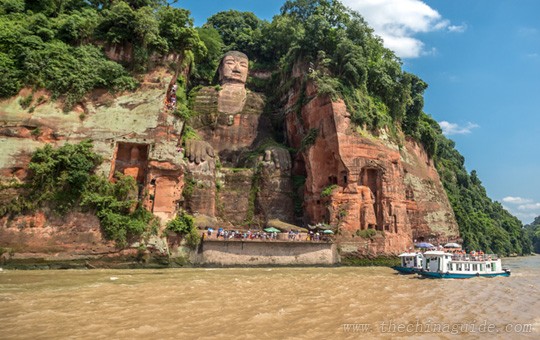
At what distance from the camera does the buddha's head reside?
41.1m

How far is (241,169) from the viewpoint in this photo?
3494cm

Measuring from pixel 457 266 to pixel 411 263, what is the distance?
Answer: 293 centimetres

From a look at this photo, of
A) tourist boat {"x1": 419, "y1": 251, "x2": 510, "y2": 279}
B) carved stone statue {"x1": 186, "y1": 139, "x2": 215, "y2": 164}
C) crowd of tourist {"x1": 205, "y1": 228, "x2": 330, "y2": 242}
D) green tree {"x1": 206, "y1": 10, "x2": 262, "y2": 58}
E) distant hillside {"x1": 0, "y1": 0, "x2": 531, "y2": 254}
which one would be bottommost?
tourist boat {"x1": 419, "y1": 251, "x2": 510, "y2": 279}

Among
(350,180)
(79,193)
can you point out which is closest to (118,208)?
(79,193)

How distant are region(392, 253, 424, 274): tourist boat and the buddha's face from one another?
83.5ft

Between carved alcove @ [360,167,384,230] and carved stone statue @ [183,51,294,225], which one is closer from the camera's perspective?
carved stone statue @ [183,51,294,225]

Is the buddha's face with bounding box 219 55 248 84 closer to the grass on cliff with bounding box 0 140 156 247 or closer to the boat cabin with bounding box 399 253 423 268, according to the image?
the grass on cliff with bounding box 0 140 156 247

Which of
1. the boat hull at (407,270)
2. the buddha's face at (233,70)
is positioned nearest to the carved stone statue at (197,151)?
the buddha's face at (233,70)

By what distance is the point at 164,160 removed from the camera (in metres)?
25.7

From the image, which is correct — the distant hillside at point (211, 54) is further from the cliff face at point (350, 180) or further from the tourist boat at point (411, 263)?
the tourist boat at point (411, 263)

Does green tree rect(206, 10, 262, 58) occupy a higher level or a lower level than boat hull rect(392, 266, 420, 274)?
A: higher

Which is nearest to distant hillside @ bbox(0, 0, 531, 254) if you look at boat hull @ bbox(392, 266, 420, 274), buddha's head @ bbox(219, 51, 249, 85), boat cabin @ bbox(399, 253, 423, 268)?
buddha's head @ bbox(219, 51, 249, 85)

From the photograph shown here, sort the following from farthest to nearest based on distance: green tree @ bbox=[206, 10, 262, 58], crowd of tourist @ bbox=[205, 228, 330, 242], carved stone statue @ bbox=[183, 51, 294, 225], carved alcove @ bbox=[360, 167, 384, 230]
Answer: green tree @ bbox=[206, 10, 262, 58] < carved alcove @ bbox=[360, 167, 384, 230] < carved stone statue @ bbox=[183, 51, 294, 225] < crowd of tourist @ bbox=[205, 228, 330, 242]

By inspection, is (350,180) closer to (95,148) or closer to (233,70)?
(233,70)
